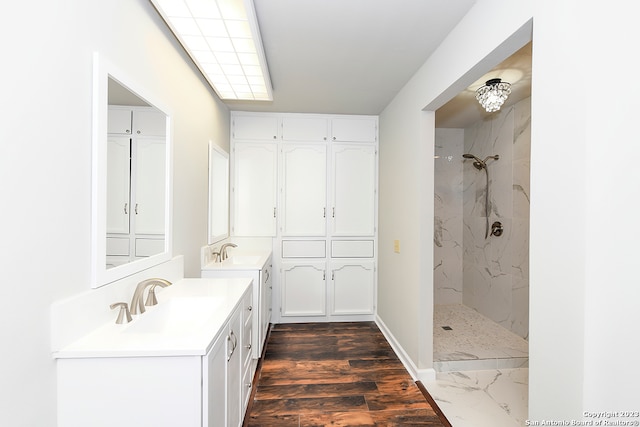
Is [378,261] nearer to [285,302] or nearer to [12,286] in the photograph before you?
[285,302]

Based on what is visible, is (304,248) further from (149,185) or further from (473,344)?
(149,185)

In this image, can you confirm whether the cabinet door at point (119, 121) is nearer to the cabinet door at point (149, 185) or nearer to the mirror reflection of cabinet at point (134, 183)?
the mirror reflection of cabinet at point (134, 183)

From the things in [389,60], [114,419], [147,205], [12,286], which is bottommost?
[114,419]

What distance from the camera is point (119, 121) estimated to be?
1303 millimetres

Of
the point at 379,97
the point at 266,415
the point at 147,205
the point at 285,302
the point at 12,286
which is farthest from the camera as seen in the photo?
the point at 285,302

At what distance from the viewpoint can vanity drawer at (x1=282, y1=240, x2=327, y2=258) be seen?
3459 millimetres

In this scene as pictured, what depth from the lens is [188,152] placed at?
212cm

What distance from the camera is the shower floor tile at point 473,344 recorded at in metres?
2.47

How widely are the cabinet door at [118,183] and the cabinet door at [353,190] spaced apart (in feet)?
7.80

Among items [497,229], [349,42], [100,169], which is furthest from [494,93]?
[100,169]

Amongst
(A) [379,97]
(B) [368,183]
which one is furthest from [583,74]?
(B) [368,183]

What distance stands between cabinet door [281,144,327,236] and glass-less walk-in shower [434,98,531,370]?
65.0 inches

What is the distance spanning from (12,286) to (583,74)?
1.89 meters

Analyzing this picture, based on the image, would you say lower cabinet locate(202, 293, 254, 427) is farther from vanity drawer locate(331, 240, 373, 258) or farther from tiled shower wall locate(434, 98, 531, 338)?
tiled shower wall locate(434, 98, 531, 338)
